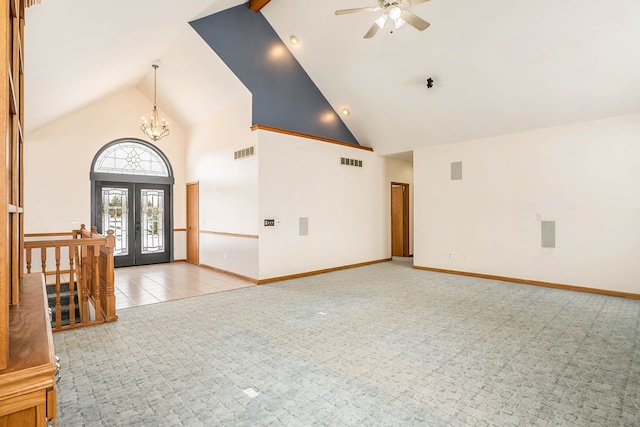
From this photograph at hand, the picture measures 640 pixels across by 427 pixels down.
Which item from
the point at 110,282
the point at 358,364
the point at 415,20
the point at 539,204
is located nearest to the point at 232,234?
the point at 110,282

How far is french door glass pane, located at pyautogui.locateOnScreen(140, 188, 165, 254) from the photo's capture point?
8.29m

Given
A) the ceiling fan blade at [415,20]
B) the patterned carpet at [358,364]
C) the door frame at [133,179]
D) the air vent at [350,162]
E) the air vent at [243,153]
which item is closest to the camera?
the patterned carpet at [358,364]

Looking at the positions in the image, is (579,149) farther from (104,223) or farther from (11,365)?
(104,223)

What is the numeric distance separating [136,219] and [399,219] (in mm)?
7254

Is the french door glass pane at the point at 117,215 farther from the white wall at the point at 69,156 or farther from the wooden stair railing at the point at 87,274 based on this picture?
the wooden stair railing at the point at 87,274

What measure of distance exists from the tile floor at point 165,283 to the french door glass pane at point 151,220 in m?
0.62

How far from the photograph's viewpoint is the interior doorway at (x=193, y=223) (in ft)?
27.2

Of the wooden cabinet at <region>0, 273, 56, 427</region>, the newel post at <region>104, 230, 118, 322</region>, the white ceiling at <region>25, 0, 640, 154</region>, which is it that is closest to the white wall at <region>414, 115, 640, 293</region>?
the white ceiling at <region>25, 0, 640, 154</region>

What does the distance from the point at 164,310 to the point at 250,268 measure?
2030 millimetres

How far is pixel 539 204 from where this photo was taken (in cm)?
602

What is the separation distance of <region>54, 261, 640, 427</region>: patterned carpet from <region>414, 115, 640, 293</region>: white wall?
0.95 meters

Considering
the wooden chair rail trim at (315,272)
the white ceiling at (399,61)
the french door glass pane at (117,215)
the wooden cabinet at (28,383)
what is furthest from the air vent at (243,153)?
the wooden cabinet at (28,383)

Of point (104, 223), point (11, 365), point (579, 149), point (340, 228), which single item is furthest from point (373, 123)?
point (11, 365)

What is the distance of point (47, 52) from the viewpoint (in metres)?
3.45
